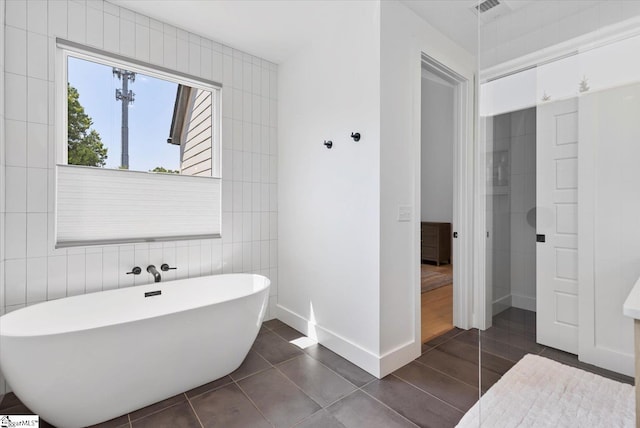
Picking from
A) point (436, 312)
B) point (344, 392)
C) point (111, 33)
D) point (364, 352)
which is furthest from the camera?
point (436, 312)

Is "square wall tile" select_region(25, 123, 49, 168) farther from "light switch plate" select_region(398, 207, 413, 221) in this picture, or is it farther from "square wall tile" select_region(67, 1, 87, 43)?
"light switch plate" select_region(398, 207, 413, 221)

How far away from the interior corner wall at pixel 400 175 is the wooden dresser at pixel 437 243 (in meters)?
3.49

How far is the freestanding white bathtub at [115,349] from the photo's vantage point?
1.45 meters

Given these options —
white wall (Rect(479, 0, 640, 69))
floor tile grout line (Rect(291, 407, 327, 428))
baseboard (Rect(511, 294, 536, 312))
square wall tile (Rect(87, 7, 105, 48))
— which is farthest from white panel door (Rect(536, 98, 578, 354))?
square wall tile (Rect(87, 7, 105, 48))

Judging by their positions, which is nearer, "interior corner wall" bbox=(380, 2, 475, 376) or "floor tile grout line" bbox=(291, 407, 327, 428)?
"floor tile grout line" bbox=(291, 407, 327, 428)

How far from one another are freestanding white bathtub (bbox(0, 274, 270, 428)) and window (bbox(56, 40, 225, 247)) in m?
0.52

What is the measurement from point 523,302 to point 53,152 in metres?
3.03

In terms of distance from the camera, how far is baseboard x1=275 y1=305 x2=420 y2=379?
2.08 m

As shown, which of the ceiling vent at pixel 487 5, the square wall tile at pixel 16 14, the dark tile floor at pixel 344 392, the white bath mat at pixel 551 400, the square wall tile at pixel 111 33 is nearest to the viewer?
the white bath mat at pixel 551 400

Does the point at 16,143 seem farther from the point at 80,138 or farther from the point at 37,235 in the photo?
the point at 37,235

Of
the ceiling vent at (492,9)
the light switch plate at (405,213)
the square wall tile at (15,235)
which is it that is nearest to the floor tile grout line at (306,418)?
the light switch plate at (405,213)

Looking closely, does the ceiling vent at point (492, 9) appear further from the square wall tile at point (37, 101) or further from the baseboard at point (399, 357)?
the square wall tile at point (37, 101)

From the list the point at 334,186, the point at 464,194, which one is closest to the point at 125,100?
the point at 334,186

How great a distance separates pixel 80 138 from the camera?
2.26m
